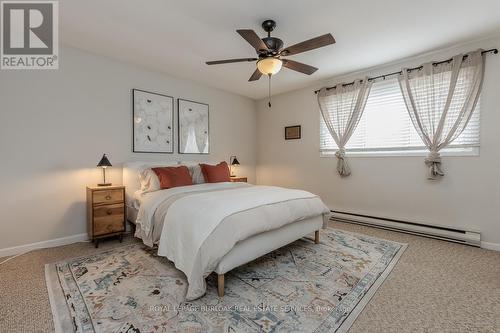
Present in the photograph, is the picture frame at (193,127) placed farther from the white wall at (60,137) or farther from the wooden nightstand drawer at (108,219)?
the wooden nightstand drawer at (108,219)

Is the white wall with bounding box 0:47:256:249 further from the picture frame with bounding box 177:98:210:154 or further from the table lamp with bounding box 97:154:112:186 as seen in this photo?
the picture frame with bounding box 177:98:210:154

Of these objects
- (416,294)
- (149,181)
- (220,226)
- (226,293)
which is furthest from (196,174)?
(416,294)

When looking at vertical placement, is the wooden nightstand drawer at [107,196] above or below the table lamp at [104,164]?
below

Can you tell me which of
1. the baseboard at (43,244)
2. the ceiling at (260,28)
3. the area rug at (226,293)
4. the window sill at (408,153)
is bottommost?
the area rug at (226,293)

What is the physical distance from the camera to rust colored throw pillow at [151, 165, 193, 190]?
10.8 ft

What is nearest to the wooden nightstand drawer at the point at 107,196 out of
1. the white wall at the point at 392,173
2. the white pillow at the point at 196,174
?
the white pillow at the point at 196,174

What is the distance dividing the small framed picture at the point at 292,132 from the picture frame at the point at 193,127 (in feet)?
5.54

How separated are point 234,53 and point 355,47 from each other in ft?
5.31

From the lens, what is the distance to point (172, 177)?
11.0 feet

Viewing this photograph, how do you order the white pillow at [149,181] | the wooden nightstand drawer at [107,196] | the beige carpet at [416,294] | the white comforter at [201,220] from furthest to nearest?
the white pillow at [149,181], the wooden nightstand drawer at [107,196], the white comforter at [201,220], the beige carpet at [416,294]

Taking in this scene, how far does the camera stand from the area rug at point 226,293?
1593 mm

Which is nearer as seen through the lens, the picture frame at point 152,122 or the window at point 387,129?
the window at point 387,129

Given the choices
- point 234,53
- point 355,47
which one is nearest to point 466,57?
point 355,47

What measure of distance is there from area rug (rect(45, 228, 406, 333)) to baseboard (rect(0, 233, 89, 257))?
27.6 inches
